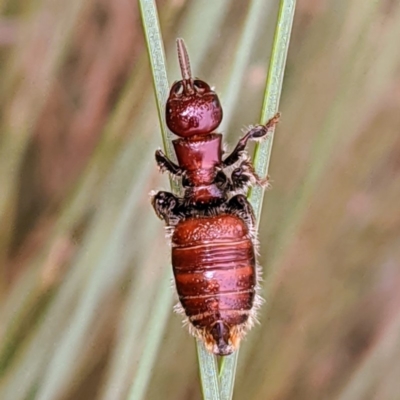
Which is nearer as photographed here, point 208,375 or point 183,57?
point 208,375

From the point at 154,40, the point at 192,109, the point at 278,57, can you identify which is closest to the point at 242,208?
the point at 192,109

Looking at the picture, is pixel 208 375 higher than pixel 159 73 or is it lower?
lower

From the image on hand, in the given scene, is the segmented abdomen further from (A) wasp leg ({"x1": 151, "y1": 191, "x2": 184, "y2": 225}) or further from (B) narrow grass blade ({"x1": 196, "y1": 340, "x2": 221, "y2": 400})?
(A) wasp leg ({"x1": 151, "y1": 191, "x2": 184, "y2": 225})

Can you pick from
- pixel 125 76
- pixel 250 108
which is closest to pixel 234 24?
pixel 250 108

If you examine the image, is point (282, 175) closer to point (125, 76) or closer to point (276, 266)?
point (276, 266)

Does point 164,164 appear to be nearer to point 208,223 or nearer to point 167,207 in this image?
point 167,207

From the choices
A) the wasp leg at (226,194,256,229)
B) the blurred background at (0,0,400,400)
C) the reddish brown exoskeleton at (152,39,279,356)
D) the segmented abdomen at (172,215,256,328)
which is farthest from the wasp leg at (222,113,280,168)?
the blurred background at (0,0,400,400)
